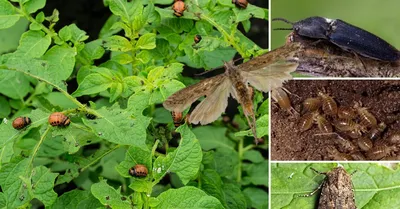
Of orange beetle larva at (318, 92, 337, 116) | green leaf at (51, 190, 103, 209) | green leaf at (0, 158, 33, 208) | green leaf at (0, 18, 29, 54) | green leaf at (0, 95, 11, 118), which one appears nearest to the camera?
orange beetle larva at (318, 92, 337, 116)

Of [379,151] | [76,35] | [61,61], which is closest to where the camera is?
[379,151]

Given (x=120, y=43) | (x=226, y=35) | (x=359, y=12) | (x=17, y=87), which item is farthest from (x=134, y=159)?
(x=17, y=87)

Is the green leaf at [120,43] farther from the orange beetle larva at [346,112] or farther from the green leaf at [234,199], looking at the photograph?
the orange beetle larva at [346,112]

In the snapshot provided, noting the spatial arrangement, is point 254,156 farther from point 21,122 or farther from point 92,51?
point 21,122

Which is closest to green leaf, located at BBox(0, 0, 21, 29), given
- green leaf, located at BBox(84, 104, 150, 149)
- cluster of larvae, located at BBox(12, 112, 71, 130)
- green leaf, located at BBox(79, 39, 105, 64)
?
green leaf, located at BBox(79, 39, 105, 64)

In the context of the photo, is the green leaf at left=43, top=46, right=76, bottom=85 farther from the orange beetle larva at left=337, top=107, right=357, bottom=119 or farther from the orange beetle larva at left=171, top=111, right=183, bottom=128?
the orange beetle larva at left=337, top=107, right=357, bottom=119

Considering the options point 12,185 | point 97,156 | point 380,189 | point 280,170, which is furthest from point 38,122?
point 380,189
